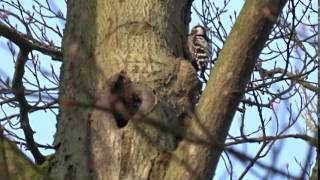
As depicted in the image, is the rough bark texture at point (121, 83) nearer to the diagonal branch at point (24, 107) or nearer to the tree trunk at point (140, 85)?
the tree trunk at point (140, 85)

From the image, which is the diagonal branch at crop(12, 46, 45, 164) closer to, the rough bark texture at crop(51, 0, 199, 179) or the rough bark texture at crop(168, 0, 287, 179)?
the rough bark texture at crop(51, 0, 199, 179)

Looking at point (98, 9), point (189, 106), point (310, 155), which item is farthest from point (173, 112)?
point (310, 155)

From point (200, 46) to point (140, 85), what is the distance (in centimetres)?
270

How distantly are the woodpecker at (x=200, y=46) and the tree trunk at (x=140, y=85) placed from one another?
1.87 metres

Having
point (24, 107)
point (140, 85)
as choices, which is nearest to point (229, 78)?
point (140, 85)

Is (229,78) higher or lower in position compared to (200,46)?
lower

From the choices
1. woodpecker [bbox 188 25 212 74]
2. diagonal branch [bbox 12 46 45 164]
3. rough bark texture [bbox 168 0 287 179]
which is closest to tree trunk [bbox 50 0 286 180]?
rough bark texture [bbox 168 0 287 179]

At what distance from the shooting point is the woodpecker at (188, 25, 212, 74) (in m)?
4.60

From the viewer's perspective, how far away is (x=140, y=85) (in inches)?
91.3

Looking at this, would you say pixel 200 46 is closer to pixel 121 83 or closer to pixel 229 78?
pixel 121 83

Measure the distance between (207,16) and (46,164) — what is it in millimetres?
2621

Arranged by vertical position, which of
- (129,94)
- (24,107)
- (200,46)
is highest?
(200,46)

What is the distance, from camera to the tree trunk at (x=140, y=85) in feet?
6.14

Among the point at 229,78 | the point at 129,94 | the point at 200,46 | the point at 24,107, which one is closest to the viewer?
the point at 229,78
